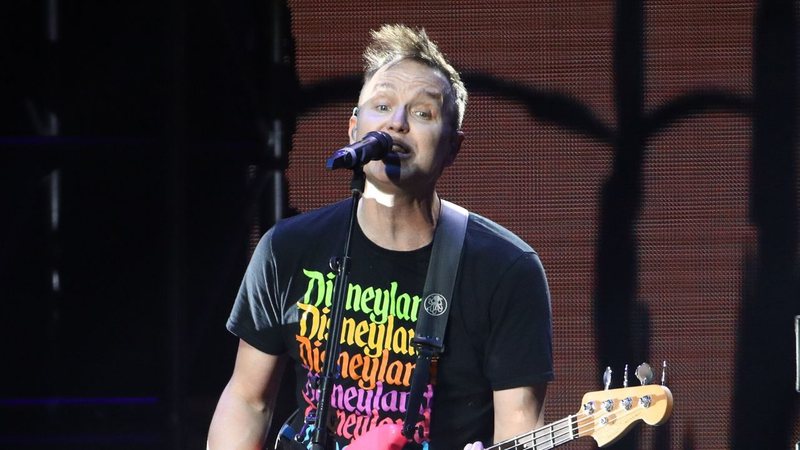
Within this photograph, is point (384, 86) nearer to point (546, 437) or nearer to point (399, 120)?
point (399, 120)

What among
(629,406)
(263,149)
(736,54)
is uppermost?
(736,54)

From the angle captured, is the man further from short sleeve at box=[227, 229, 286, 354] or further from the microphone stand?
the microphone stand

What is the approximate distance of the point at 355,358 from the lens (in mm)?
2844

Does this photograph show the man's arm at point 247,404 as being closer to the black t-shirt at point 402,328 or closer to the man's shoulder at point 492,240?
the black t-shirt at point 402,328

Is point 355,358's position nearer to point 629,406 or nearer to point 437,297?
point 437,297

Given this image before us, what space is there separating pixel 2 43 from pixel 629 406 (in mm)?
2885

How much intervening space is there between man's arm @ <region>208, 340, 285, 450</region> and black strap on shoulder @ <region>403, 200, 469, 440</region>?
0.41 metres

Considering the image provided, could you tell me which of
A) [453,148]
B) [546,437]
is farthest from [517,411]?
[453,148]

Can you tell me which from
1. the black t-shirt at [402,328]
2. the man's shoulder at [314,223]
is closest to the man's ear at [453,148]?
the black t-shirt at [402,328]

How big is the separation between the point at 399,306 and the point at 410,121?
47 cm

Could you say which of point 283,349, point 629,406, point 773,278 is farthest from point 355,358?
point 773,278

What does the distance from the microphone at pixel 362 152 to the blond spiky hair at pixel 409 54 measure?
0.52 m

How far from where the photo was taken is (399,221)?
114 inches

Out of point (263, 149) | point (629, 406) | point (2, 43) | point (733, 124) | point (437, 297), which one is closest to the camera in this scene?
point (629, 406)
